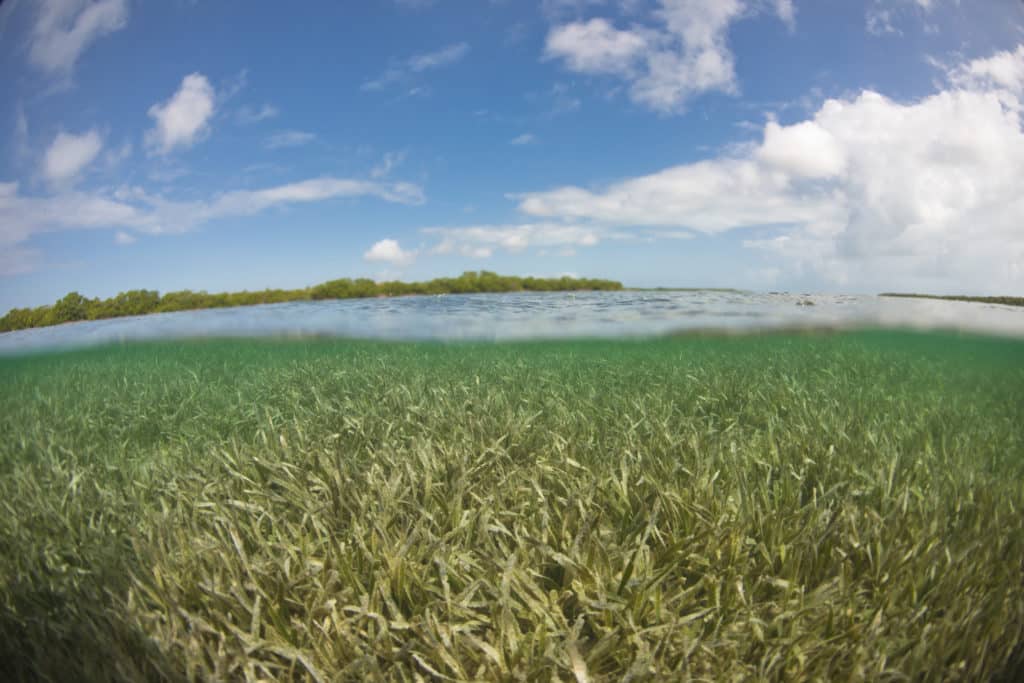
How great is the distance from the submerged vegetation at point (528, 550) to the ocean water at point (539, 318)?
0.21 metres

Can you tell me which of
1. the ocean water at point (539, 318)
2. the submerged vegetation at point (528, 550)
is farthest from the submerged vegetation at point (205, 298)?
the submerged vegetation at point (528, 550)

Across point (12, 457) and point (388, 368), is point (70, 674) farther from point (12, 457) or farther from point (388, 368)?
point (388, 368)

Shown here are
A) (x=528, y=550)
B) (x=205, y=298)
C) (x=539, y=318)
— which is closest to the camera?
(x=528, y=550)

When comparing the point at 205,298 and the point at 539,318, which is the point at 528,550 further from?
the point at 539,318

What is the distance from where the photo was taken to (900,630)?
101cm

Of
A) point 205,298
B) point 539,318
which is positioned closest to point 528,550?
point 205,298

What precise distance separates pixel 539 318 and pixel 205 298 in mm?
7078

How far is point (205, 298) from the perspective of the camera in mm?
2059

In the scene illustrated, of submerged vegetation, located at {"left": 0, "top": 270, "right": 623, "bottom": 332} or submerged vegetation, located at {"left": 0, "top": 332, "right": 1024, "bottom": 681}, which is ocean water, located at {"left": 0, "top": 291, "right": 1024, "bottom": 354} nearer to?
submerged vegetation, located at {"left": 0, "top": 270, "right": 623, "bottom": 332}

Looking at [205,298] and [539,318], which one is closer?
[205,298]

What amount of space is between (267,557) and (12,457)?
1.00 meters

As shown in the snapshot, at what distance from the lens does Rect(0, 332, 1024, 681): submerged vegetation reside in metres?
0.99

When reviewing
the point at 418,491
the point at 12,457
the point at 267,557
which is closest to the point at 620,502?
the point at 418,491

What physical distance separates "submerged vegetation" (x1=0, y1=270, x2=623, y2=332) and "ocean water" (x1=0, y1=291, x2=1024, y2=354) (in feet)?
0.15
